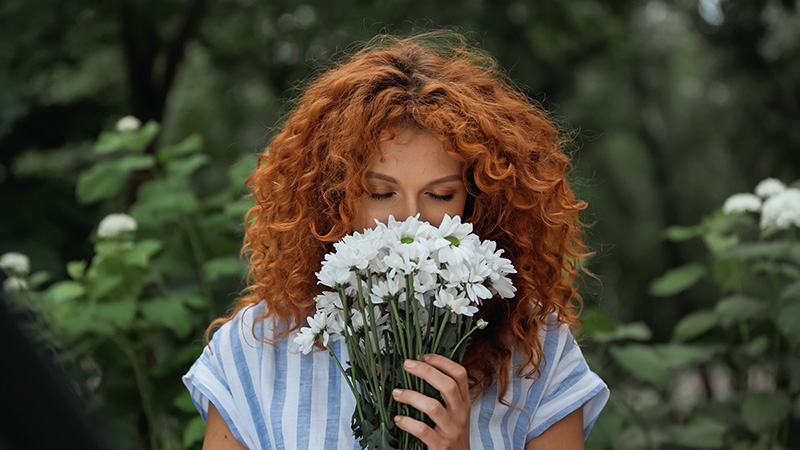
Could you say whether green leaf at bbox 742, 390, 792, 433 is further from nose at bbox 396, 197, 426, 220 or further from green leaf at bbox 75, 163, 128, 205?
green leaf at bbox 75, 163, 128, 205

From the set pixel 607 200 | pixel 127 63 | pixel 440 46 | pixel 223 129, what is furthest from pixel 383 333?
pixel 607 200

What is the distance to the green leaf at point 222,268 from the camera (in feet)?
8.00

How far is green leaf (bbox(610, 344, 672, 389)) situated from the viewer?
7.72ft

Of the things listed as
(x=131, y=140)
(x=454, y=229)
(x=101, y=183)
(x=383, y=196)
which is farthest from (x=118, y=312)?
(x=454, y=229)

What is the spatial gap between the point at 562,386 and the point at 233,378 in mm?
620

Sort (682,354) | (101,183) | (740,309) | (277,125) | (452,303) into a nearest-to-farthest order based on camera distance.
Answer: (452,303)
(277,125)
(740,309)
(682,354)
(101,183)

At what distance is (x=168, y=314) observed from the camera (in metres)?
2.28

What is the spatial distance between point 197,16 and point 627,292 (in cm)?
532

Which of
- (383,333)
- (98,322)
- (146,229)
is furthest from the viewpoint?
(146,229)

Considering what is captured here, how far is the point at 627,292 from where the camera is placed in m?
7.88

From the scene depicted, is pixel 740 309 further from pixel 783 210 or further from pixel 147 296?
pixel 147 296

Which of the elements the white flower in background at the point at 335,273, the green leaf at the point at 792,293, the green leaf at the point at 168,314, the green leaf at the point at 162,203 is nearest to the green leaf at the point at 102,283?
the green leaf at the point at 168,314

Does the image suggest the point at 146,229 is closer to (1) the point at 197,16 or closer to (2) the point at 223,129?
(1) the point at 197,16

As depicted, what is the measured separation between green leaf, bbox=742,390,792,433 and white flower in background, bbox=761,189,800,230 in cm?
53
